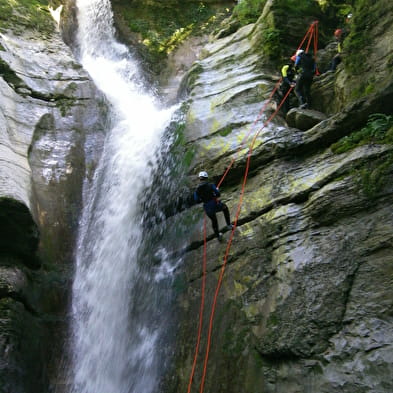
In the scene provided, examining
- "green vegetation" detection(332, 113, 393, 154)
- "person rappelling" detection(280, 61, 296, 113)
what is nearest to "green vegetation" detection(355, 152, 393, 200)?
"green vegetation" detection(332, 113, 393, 154)

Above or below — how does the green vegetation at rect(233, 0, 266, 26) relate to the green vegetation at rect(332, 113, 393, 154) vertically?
above

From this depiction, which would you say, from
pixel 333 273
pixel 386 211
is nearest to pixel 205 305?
pixel 333 273

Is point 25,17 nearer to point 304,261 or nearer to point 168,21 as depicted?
point 168,21

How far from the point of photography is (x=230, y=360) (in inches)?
238

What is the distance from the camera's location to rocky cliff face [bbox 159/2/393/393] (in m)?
4.96

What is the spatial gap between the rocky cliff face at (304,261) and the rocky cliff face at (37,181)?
347 centimetres

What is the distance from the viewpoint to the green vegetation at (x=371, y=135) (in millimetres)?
6266

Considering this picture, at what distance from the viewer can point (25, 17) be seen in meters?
15.0

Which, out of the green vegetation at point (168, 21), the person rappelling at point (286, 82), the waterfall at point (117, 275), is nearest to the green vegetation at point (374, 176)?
the person rappelling at point (286, 82)

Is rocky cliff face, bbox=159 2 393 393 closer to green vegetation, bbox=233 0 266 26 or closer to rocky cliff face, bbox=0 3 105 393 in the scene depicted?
rocky cliff face, bbox=0 3 105 393

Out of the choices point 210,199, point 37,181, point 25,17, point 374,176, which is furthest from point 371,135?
point 25,17

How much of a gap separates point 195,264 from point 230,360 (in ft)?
7.13

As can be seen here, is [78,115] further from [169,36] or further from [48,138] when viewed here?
[169,36]

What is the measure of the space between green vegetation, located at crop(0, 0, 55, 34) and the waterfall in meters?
4.59
